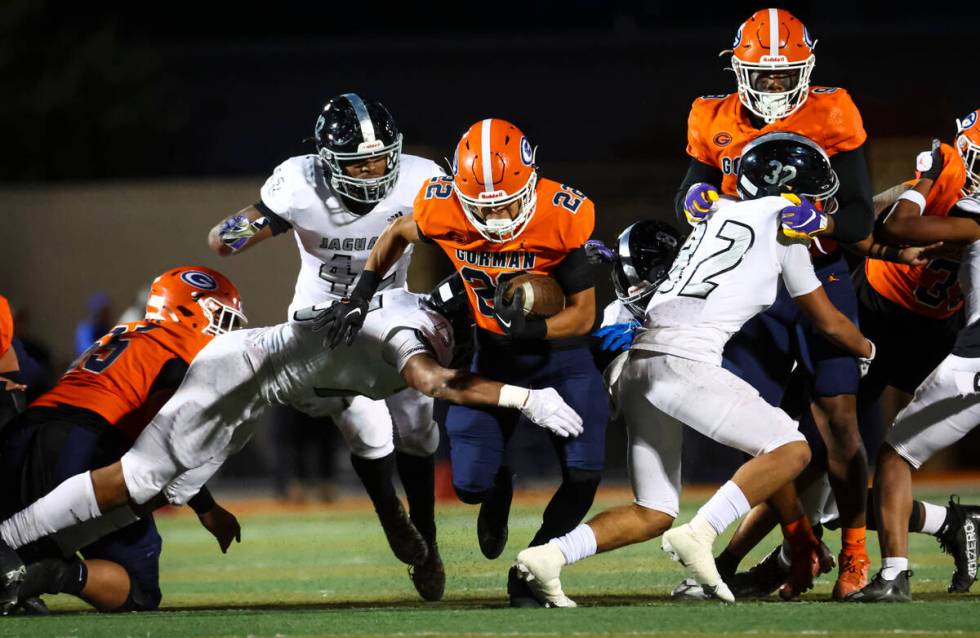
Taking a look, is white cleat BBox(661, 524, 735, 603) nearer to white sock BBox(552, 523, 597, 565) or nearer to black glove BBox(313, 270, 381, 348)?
white sock BBox(552, 523, 597, 565)

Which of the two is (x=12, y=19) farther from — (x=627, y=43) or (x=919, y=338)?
(x=919, y=338)

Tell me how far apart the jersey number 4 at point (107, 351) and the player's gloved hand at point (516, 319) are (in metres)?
1.56

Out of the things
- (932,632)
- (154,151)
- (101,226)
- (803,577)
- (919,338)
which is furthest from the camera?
(154,151)

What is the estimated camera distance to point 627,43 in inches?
669

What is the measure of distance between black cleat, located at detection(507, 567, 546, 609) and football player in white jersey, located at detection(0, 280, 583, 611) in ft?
2.07

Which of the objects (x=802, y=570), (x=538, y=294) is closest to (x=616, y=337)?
(x=538, y=294)

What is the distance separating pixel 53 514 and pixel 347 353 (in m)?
1.19

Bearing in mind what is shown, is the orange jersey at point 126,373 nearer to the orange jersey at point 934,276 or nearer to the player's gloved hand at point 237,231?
the player's gloved hand at point 237,231

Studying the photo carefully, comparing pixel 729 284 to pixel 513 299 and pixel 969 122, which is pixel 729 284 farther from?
pixel 969 122

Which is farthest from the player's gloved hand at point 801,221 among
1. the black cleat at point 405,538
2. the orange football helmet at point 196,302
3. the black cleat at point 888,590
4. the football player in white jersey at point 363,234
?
the orange football helmet at point 196,302

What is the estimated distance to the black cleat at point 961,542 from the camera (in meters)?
5.75

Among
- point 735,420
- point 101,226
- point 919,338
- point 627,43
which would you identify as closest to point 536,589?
point 735,420

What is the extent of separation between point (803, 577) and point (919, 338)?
1120 millimetres

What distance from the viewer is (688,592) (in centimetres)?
576
